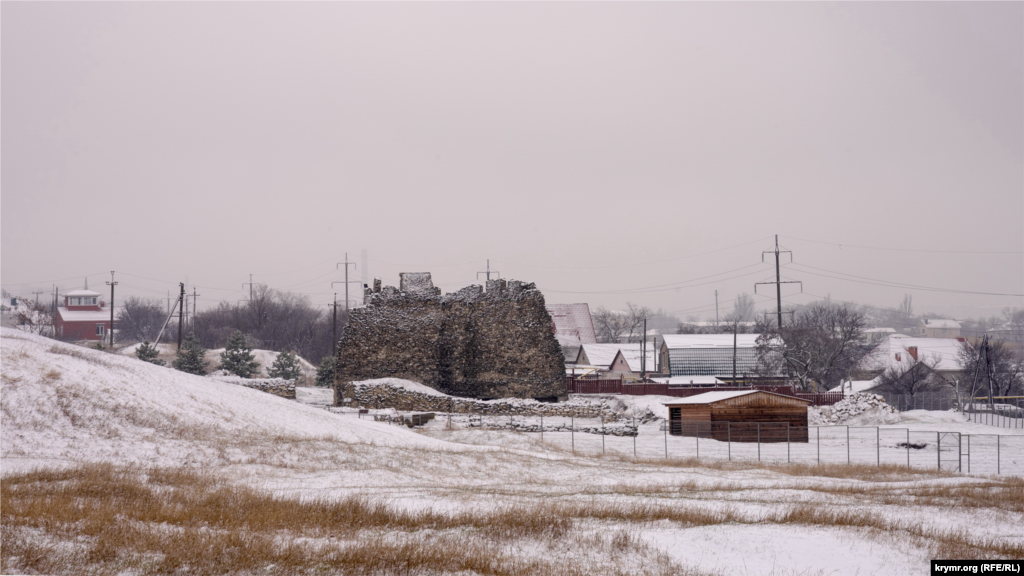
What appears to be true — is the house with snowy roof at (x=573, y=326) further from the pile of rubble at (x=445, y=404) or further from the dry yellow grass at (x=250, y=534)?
the dry yellow grass at (x=250, y=534)

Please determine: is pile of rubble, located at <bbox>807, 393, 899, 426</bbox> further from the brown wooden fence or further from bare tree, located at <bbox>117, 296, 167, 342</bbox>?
bare tree, located at <bbox>117, 296, 167, 342</bbox>

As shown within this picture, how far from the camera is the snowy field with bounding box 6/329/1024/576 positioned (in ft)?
32.7

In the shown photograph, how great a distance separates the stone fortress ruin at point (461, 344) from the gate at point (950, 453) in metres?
18.7

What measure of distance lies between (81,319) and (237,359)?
5885 centimetres

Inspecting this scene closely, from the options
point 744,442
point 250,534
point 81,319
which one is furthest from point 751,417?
point 81,319

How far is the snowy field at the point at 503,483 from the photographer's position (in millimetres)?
9961

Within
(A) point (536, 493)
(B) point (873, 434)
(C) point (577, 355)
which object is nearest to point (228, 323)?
(C) point (577, 355)

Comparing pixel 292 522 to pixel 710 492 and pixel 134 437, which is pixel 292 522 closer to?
pixel 710 492

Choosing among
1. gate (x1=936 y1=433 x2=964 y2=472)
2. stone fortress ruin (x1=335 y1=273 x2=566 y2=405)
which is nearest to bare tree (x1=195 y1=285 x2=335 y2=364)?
stone fortress ruin (x1=335 y1=273 x2=566 y2=405)

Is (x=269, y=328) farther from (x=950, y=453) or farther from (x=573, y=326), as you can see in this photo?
(x=950, y=453)

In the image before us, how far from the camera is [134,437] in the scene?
19438 millimetres

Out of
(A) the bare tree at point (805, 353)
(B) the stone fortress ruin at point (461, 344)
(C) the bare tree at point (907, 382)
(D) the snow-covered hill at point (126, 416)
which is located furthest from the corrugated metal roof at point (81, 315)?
(C) the bare tree at point (907, 382)

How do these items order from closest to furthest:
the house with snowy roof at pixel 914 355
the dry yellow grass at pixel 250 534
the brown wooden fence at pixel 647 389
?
the dry yellow grass at pixel 250 534 → the brown wooden fence at pixel 647 389 → the house with snowy roof at pixel 914 355

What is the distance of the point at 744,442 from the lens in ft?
108
